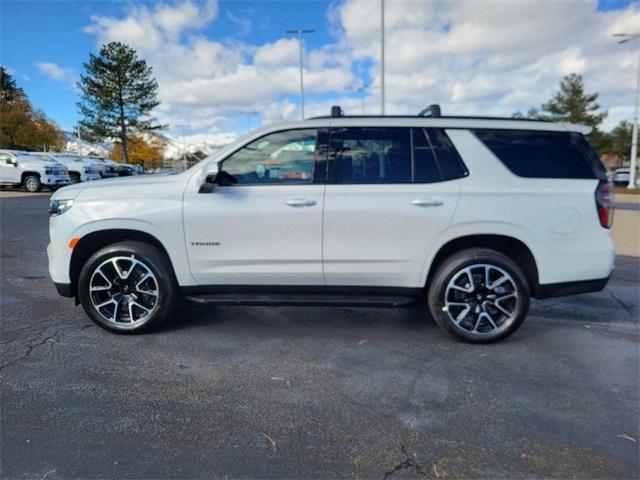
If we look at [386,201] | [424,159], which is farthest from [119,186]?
[424,159]

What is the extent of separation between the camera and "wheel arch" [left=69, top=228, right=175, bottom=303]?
3742mm

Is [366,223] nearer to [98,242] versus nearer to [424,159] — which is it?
[424,159]

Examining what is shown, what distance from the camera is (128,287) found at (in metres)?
3.82

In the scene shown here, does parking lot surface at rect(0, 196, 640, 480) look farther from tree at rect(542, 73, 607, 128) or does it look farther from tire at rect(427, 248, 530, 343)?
tree at rect(542, 73, 607, 128)

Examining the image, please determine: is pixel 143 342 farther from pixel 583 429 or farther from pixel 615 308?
pixel 615 308

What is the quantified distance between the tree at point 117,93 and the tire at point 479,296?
1907 inches

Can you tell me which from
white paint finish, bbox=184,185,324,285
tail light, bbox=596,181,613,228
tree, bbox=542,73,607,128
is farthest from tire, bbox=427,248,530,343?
tree, bbox=542,73,607,128

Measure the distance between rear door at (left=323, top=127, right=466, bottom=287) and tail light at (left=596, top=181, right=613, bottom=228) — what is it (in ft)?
3.60

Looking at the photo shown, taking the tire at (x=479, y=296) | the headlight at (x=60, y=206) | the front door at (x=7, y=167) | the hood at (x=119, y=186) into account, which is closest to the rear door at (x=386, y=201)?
the tire at (x=479, y=296)

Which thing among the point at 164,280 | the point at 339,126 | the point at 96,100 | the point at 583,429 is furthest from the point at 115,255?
the point at 96,100

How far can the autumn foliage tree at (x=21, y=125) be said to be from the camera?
122ft

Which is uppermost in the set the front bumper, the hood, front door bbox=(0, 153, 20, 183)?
front door bbox=(0, 153, 20, 183)

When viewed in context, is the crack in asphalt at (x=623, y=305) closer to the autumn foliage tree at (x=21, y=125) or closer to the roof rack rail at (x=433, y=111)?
the roof rack rail at (x=433, y=111)

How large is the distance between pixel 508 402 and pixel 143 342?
287cm
